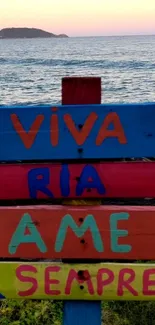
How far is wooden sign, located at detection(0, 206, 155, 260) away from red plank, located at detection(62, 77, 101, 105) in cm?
63

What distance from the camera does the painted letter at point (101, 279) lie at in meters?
3.23

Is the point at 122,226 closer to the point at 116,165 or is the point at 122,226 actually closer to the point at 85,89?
the point at 116,165

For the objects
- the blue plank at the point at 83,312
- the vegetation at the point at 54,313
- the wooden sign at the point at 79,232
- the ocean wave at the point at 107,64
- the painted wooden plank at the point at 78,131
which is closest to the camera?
the painted wooden plank at the point at 78,131

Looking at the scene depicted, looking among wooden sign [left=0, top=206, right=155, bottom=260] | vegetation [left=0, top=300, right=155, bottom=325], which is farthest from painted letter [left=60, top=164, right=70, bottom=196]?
vegetation [left=0, top=300, right=155, bottom=325]

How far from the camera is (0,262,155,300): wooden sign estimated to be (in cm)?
323

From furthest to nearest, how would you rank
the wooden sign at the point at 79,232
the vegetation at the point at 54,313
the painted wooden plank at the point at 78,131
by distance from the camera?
the vegetation at the point at 54,313, the wooden sign at the point at 79,232, the painted wooden plank at the point at 78,131

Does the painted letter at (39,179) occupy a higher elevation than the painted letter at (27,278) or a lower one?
higher

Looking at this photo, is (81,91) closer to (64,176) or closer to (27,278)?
(64,176)

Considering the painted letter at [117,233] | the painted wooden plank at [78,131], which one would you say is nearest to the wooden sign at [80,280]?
the painted letter at [117,233]

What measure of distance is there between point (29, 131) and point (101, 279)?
3.26ft

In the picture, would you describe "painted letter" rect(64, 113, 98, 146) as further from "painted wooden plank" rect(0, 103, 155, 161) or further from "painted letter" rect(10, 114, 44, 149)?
"painted letter" rect(10, 114, 44, 149)

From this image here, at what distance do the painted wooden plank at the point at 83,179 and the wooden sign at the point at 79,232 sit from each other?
108mm

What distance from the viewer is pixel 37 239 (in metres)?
3.22

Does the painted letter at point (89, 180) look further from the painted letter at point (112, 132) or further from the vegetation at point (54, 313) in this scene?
the vegetation at point (54, 313)
